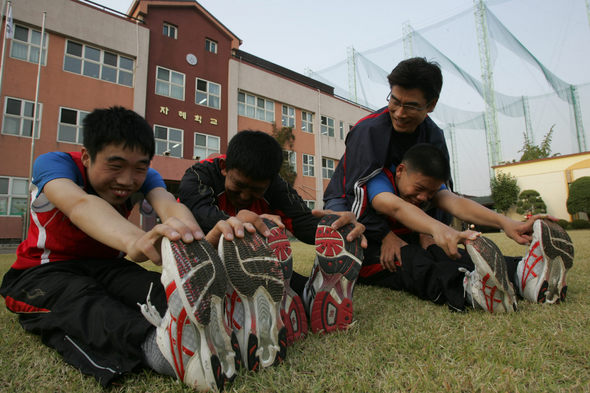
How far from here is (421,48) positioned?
1978cm

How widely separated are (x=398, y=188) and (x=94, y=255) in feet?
6.03

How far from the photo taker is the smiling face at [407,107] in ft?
7.27

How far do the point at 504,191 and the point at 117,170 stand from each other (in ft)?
72.8

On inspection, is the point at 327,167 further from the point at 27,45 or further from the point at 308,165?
the point at 27,45

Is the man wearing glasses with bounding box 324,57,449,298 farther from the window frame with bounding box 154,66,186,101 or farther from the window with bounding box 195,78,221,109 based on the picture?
the window with bounding box 195,78,221,109

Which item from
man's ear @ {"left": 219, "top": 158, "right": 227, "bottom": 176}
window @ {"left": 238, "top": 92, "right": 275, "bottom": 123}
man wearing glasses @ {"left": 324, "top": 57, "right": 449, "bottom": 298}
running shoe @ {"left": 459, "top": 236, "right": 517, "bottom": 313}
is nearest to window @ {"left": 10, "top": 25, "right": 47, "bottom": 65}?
window @ {"left": 238, "top": 92, "right": 275, "bottom": 123}

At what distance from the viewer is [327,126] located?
1917 centimetres

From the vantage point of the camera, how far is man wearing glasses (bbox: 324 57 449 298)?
7.15ft

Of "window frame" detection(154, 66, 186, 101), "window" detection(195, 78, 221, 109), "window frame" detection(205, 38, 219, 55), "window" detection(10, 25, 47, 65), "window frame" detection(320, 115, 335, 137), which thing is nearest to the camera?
"window" detection(10, 25, 47, 65)

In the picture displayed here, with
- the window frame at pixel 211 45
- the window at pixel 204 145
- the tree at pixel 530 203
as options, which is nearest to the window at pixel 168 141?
the window at pixel 204 145

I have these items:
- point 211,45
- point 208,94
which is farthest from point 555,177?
point 211,45

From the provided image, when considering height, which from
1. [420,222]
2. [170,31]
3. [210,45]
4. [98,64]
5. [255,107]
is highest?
[210,45]

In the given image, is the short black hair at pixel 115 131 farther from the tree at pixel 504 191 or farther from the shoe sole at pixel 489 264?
the tree at pixel 504 191

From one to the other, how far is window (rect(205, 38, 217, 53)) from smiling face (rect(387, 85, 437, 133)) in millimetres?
14231
